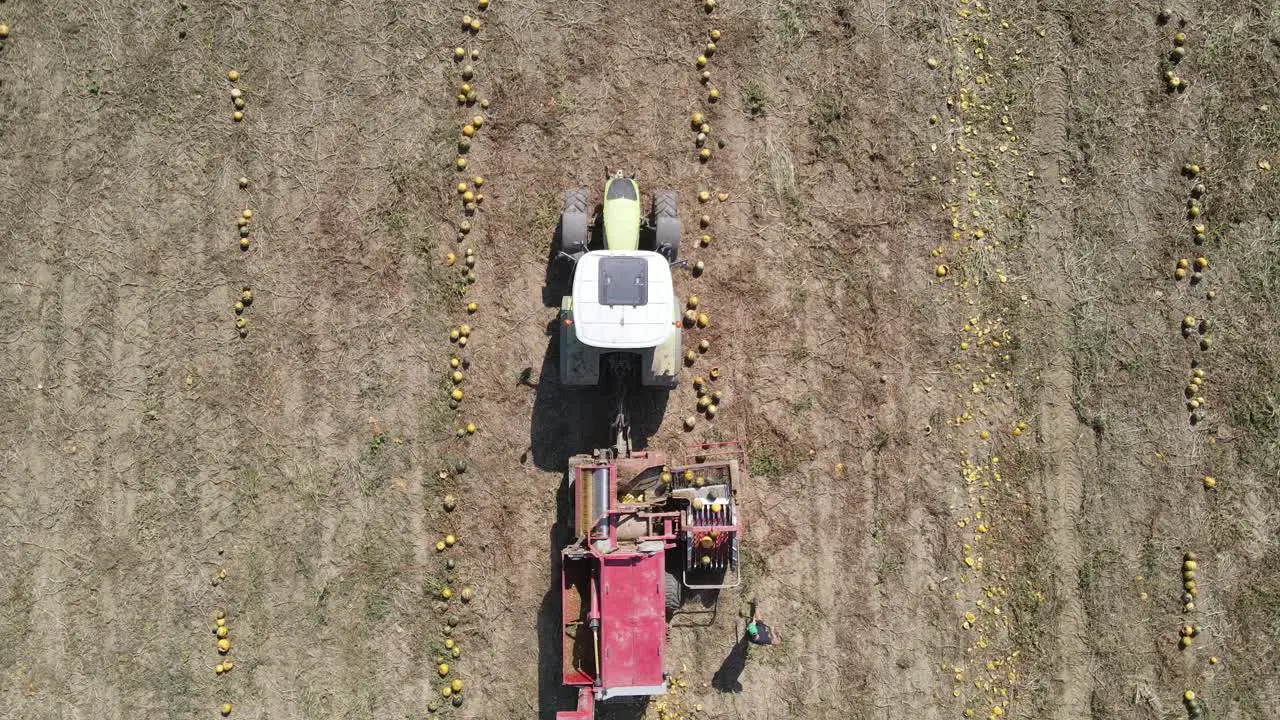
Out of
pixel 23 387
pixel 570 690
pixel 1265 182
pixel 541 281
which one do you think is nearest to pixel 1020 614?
pixel 570 690

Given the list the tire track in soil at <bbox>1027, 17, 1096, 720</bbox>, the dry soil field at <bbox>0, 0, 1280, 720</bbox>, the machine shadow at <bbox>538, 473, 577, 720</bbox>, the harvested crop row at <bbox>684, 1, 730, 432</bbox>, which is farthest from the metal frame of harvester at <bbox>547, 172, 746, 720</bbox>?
the tire track in soil at <bbox>1027, 17, 1096, 720</bbox>

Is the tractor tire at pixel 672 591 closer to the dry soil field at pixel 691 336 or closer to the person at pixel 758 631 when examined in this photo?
the dry soil field at pixel 691 336

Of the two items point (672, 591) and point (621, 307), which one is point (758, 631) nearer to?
point (672, 591)

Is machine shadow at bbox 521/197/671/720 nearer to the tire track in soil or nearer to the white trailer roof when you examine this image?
the white trailer roof

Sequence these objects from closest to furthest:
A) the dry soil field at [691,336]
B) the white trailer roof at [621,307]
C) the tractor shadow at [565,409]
Result: 1. the white trailer roof at [621,307]
2. the dry soil field at [691,336]
3. the tractor shadow at [565,409]

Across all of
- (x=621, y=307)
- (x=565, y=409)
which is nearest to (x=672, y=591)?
(x=565, y=409)

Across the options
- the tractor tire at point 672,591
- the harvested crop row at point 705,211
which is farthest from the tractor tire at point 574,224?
the tractor tire at point 672,591
